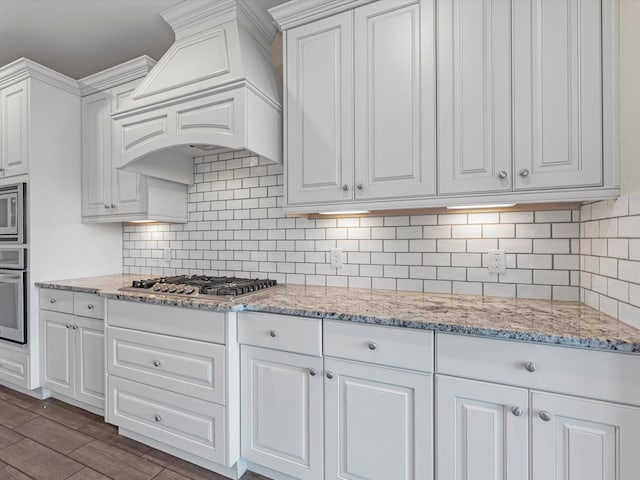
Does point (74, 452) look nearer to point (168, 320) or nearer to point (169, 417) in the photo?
point (169, 417)

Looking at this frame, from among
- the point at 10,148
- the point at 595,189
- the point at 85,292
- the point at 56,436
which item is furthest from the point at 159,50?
the point at 595,189

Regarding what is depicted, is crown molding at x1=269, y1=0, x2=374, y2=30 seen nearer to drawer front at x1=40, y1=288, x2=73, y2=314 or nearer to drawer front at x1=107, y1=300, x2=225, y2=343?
drawer front at x1=107, y1=300, x2=225, y2=343

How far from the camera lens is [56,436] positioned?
6.79 ft

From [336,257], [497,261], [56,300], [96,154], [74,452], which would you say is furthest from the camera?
[96,154]

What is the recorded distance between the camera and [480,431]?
3.98 feet

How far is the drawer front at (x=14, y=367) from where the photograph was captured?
98.6 inches

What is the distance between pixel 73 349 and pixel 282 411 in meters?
1.73

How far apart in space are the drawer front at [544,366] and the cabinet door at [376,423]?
160 millimetres

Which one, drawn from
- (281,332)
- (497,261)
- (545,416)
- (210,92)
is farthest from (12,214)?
(545,416)

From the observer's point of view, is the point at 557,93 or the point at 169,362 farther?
the point at 169,362

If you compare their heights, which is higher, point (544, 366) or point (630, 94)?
point (630, 94)

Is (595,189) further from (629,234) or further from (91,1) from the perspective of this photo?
(91,1)

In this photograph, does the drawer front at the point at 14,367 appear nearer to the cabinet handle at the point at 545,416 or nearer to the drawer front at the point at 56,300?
the drawer front at the point at 56,300

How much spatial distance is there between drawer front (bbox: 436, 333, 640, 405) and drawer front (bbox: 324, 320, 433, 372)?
57 millimetres
